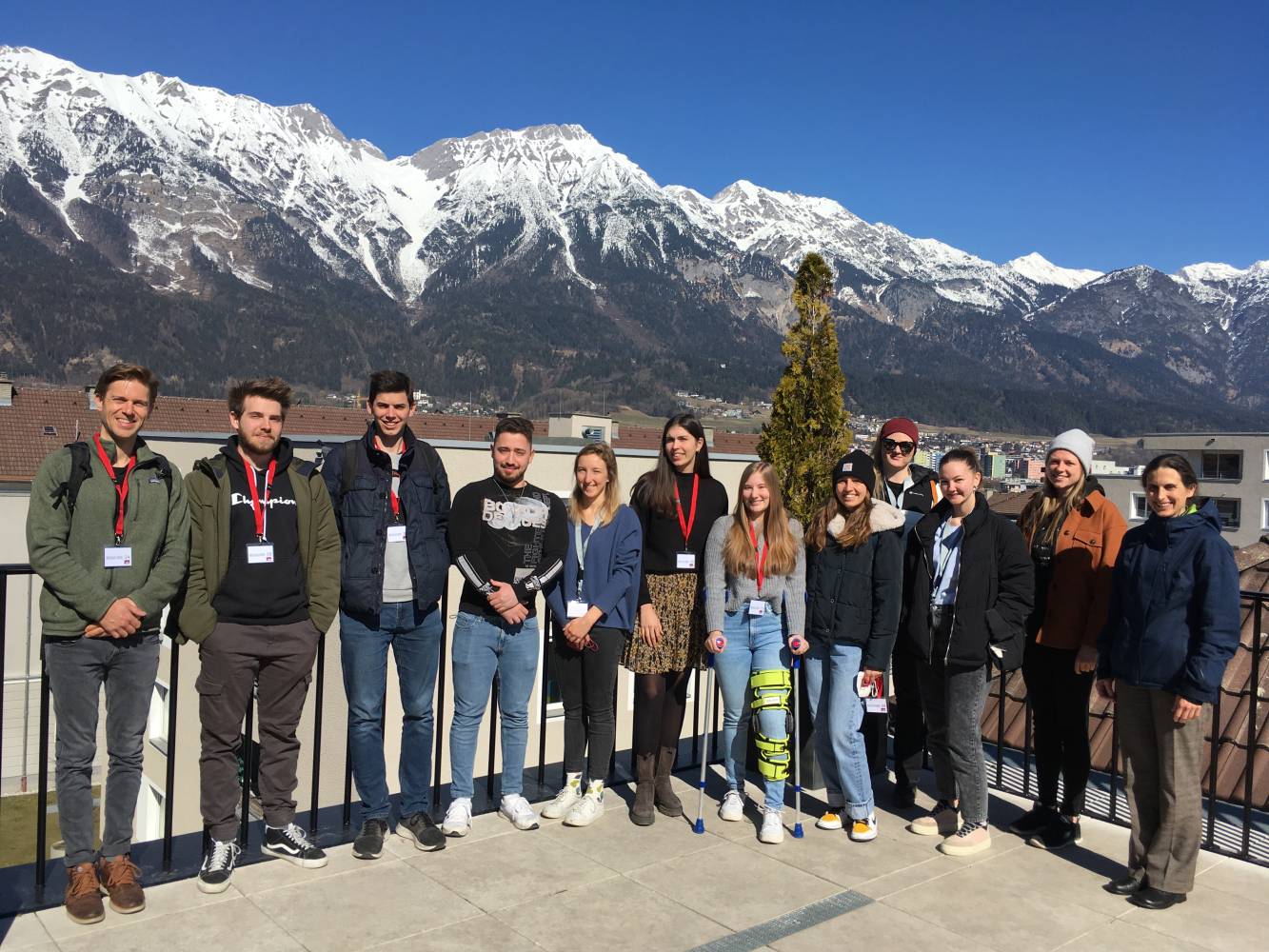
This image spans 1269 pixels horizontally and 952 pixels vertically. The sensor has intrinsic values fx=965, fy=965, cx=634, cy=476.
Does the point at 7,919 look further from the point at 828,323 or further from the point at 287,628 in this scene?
the point at 828,323

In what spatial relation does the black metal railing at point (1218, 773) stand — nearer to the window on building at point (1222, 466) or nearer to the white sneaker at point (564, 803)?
the white sneaker at point (564, 803)

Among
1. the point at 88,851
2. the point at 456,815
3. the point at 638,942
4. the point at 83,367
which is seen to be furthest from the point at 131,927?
the point at 83,367

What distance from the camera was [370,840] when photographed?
4156 mm

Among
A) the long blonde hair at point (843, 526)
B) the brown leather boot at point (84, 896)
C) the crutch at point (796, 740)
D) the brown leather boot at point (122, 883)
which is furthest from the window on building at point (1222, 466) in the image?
the brown leather boot at point (84, 896)

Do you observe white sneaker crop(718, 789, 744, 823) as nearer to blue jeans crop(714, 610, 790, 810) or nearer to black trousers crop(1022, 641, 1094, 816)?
blue jeans crop(714, 610, 790, 810)

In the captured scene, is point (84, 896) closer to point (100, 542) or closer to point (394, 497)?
point (100, 542)

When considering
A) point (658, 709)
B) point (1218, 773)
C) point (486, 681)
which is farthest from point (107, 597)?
point (1218, 773)

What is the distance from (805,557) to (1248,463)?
64.2 m

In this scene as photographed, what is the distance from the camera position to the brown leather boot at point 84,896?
3.42 meters

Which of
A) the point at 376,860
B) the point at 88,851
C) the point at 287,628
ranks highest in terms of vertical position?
the point at 287,628

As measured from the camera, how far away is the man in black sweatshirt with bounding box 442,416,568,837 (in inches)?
173

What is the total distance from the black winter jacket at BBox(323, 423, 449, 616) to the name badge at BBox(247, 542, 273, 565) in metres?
0.38

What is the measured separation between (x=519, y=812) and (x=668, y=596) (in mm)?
1249

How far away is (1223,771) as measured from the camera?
504 centimetres
